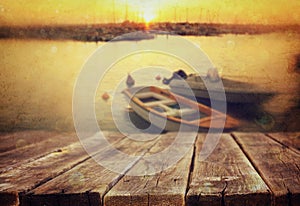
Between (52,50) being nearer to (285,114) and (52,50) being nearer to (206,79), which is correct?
(206,79)

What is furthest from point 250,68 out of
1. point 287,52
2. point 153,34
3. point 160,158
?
point 160,158

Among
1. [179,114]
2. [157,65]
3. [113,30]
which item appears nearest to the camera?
[113,30]

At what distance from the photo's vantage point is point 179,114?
12.0 feet

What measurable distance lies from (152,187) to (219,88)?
2786 mm

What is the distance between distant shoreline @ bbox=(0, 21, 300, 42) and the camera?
2.76 metres

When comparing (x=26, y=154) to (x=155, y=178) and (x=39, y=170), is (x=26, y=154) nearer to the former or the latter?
(x=39, y=170)

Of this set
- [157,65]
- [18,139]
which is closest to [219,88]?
[157,65]

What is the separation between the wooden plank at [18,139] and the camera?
2125 mm

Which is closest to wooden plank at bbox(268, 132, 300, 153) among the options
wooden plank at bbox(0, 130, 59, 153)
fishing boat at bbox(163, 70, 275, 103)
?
fishing boat at bbox(163, 70, 275, 103)

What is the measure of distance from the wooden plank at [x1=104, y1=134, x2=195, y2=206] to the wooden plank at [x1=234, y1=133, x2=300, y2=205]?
26 cm

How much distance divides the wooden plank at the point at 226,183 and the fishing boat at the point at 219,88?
1756mm

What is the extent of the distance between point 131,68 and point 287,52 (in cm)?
244

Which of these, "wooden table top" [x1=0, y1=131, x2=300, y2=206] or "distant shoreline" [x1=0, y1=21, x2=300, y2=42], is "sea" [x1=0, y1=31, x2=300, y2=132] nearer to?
"distant shoreline" [x1=0, y1=21, x2=300, y2=42]

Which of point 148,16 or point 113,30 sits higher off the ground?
point 148,16
